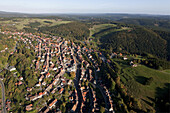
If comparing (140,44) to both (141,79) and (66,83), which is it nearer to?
(141,79)

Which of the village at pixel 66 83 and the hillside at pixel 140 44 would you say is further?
the hillside at pixel 140 44

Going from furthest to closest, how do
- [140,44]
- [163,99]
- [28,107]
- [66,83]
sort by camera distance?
[140,44] < [66,83] < [163,99] < [28,107]

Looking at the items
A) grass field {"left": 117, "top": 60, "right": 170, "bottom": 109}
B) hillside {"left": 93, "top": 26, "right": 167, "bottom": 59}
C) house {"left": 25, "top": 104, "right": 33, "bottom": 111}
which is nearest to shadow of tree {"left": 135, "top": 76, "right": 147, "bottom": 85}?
grass field {"left": 117, "top": 60, "right": 170, "bottom": 109}

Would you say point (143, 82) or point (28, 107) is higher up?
point (143, 82)

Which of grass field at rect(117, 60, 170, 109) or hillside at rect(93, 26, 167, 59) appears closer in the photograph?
grass field at rect(117, 60, 170, 109)

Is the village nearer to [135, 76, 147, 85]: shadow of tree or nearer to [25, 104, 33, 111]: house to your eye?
[25, 104, 33, 111]: house

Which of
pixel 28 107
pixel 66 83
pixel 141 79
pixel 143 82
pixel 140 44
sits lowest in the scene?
pixel 28 107

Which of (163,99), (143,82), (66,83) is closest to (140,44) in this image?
(143,82)

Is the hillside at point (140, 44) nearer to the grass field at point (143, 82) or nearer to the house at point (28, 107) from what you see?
the grass field at point (143, 82)

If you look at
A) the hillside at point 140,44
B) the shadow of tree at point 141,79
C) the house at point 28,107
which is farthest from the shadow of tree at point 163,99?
the house at point 28,107
